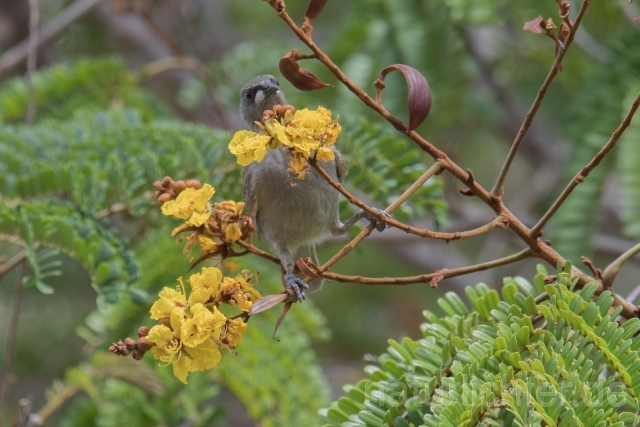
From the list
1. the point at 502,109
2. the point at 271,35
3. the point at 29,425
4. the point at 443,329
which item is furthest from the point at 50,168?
the point at 271,35

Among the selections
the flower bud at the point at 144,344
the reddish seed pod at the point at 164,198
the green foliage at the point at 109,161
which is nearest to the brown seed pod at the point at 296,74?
the reddish seed pod at the point at 164,198

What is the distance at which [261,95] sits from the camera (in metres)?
3.60

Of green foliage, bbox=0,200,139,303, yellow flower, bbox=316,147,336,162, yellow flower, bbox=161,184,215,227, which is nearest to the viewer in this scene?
yellow flower, bbox=316,147,336,162

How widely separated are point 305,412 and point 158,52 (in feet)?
15.4

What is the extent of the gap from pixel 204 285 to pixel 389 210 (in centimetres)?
49

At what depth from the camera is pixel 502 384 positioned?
1.59m

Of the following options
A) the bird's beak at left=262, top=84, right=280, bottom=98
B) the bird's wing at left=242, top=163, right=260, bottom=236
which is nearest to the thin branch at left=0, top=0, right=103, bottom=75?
the bird's beak at left=262, top=84, right=280, bottom=98

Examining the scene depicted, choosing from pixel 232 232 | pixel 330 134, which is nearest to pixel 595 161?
pixel 330 134

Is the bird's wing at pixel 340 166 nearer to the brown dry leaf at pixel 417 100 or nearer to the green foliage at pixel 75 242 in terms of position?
the green foliage at pixel 75 242

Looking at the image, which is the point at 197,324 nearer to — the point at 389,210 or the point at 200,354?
the point at 200,354

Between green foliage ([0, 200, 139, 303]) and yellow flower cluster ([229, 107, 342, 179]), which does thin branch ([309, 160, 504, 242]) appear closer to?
yellow flower cluster ([229, 107, 342, 179])

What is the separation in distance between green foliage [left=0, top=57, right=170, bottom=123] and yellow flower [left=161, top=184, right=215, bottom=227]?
9.27 ft

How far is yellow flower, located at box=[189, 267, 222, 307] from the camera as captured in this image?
171 centimetres

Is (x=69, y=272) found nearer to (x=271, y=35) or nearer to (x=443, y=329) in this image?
(x=271, y=35)
